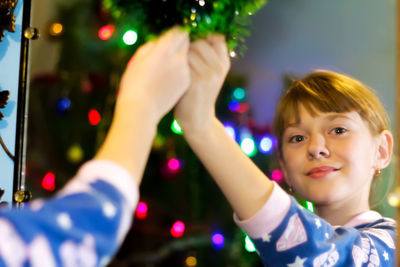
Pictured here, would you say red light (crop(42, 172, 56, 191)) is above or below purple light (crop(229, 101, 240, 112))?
below

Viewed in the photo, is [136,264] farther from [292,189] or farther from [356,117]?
[356,117]

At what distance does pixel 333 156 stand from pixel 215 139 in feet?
0.69

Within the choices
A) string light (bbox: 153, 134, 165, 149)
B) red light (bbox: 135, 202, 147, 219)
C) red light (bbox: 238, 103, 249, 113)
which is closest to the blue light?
red light (bbox: 238, 103, 249, 113)

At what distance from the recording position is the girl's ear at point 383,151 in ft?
2.30

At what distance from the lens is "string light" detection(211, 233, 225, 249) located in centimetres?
101

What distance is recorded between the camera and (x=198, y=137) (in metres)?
0.54

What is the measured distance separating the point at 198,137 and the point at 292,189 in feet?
0.82

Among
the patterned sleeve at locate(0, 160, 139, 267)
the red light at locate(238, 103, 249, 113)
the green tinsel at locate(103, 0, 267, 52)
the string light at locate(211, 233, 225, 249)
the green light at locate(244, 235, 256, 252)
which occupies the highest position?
the green tinsel at locate(103, 0, 267, 52)

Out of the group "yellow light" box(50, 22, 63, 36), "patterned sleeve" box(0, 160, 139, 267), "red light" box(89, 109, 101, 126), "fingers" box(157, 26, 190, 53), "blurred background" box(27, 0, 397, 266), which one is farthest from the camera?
"red light" box(89, 109, 101, 126)

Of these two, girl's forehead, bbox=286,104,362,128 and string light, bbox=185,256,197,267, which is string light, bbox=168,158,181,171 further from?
girl's forehead, bbox=286,104,362,128

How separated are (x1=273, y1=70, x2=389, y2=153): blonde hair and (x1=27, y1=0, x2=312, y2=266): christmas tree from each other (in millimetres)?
115

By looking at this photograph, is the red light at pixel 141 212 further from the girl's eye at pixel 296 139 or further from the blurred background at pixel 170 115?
the girl's eye at pixel 296 139

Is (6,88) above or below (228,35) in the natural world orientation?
below

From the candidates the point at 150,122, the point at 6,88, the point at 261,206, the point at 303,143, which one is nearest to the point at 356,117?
the point at 303,143
